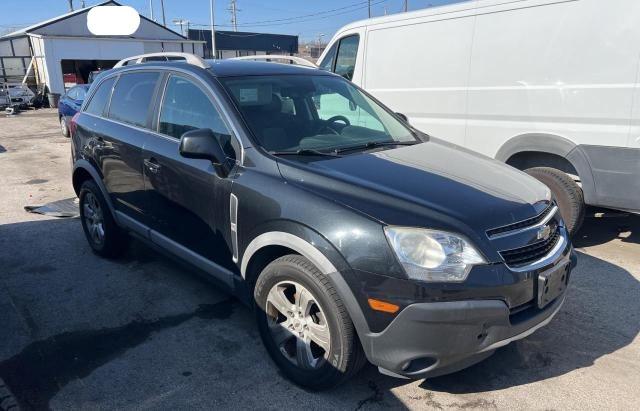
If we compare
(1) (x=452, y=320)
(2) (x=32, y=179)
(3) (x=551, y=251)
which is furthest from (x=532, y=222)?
(2) (x=32, y=179)

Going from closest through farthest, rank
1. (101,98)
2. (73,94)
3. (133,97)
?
(133,97), (101,98), (73,94)

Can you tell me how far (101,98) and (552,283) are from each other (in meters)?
4.17

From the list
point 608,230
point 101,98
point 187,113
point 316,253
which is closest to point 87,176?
point 101,98

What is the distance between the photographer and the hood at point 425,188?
2.46 metres

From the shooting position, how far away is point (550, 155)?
4.96m

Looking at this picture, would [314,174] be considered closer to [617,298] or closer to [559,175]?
[617,298]

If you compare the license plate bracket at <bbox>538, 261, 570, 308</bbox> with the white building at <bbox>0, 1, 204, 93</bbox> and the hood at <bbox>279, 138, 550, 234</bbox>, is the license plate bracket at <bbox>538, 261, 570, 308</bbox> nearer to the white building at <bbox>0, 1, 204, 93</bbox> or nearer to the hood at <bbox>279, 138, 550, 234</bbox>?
the hood at <bbox>279, 138, 550, 234</bbox>

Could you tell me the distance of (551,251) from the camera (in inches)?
109

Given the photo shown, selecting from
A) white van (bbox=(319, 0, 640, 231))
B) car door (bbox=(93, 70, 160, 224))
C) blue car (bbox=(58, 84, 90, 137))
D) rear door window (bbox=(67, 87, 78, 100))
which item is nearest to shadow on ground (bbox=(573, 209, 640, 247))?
white van (bbox=(319, 0, 640, 231))

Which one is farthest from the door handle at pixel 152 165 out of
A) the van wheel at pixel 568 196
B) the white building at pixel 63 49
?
the white building at pixel 63 49

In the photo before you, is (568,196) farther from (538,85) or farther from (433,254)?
(433,254)

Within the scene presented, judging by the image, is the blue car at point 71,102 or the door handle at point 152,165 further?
the blue car at point 71,102

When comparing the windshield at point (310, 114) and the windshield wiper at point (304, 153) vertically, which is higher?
the windshield at point (310, 114)

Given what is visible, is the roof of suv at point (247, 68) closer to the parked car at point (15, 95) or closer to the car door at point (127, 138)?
the car door at point (127, 138)
